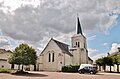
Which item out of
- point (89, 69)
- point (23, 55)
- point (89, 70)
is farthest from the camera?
point (89, 69)

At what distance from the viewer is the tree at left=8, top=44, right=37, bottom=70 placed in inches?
1215

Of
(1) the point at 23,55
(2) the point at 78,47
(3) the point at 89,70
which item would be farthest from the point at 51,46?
(1) the point at 23,55

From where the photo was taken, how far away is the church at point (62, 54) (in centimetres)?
5212

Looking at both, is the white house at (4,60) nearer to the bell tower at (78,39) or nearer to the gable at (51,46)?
the gable at (51,46)

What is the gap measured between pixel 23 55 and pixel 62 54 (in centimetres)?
2211

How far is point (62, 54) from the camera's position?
52094 millimetres

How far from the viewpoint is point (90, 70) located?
36094mm

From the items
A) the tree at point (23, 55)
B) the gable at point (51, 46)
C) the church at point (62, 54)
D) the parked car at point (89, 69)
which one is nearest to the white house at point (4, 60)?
the church at point (62, 54)

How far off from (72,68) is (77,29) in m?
18.2

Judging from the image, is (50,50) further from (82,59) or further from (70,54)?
(82,59)

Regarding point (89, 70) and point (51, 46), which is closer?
point (89, 70)

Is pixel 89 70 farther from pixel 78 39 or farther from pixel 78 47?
pixel 78 39

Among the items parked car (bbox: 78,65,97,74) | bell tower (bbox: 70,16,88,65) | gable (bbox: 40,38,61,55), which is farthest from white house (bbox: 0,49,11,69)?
parked car (bbox: 78,65,97,74)

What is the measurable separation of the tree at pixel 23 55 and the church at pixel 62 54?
19.6 metres
